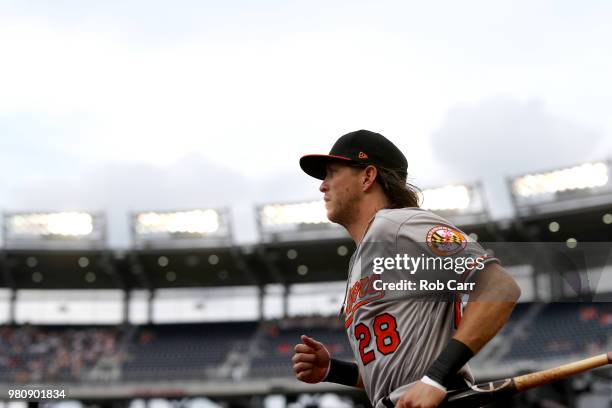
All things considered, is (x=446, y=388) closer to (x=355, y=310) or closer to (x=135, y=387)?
(x=355, y=310)

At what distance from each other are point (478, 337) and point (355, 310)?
0.63 meters

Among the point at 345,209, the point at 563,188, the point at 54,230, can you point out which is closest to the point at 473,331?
the point at 345,209

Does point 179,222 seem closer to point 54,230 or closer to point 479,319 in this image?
point 54,230

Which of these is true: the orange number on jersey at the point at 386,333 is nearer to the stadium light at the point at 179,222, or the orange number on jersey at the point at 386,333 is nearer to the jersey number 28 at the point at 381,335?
the jersey number 28 at the point at 381,335

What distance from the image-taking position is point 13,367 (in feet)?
103

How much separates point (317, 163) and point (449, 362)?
122 cm

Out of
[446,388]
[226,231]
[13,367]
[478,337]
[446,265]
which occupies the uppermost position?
[446,265]

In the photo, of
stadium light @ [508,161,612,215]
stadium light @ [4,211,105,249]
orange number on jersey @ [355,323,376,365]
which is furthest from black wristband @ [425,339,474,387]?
stadium light @ [4,211,105,249]

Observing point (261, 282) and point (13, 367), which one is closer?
point (13, 367)

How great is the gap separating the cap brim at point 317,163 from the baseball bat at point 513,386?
1.15m

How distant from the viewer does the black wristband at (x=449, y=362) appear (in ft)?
8.17

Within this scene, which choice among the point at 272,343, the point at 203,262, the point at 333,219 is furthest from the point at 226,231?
the point at 333,219

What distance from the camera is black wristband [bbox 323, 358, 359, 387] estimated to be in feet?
11.1

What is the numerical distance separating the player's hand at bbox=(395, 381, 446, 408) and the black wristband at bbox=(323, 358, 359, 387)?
917mm
